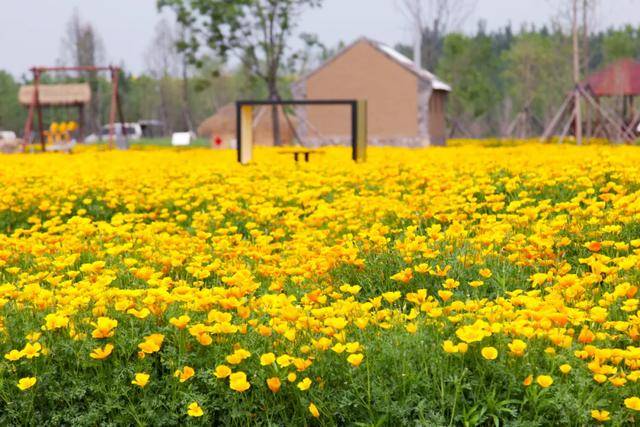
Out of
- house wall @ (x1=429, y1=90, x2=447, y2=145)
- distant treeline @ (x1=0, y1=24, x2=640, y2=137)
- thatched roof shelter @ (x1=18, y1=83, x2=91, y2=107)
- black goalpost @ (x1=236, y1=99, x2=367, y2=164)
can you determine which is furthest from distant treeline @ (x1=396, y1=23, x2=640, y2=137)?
black goalpost @ (x1=236, y1=99, x2=367, y2=164)

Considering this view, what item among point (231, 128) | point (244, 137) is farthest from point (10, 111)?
point (244, 137)

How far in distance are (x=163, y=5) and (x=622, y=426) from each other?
34.7 meters

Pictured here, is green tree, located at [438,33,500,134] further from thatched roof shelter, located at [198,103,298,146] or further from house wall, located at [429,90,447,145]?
house wall, located at [429,90,447,145]

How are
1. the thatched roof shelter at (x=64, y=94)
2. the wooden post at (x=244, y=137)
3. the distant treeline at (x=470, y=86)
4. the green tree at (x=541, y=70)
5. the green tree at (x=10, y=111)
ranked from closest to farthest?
the wooden post at (x=244, y=137)
the thatched roof shelter at (x=64, y=94)
the distant treeline at (x=470, y=86)
the green tree at (x=541, y=70)
the green tree at (x=10, y=111)

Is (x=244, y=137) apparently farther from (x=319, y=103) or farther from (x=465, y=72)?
(x=465, y=72)

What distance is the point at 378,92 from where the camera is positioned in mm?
35094

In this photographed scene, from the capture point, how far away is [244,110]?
1666 cm

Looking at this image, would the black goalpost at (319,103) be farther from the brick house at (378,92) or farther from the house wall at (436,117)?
the house wall at (436,117)

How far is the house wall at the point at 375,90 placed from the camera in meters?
34.8

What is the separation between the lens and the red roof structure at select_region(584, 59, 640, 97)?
34094 mm

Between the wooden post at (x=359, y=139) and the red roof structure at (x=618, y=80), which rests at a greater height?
the red roof structure at (x=618, y=80)

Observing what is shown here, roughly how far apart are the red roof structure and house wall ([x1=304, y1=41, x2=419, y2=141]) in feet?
25.1

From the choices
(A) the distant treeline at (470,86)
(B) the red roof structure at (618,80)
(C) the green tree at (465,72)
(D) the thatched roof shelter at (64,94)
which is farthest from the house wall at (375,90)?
(C) the green tree at (465,72)

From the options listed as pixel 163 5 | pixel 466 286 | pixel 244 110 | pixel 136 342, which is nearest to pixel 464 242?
pixel 466 286
